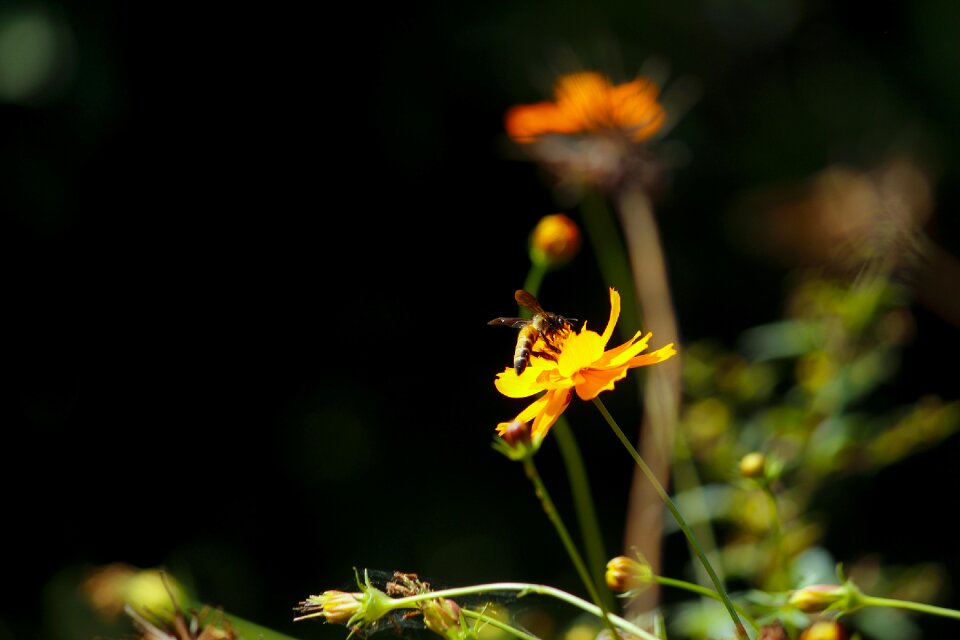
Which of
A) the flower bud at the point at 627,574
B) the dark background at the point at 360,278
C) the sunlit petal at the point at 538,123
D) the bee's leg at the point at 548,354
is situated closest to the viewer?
the flower bud at the point at 627,574

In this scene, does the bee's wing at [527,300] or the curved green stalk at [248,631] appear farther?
the bee's wing at [527,300]

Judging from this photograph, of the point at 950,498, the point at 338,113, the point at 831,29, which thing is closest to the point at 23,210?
the point at 338,113

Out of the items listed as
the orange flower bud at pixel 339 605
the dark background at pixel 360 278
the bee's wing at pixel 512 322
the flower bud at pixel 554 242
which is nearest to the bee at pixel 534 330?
the bee's wing at pixel 512 322

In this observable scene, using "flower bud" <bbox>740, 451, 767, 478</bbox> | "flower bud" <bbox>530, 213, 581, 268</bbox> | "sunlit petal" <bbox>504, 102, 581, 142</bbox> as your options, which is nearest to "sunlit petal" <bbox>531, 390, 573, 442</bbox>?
"flower bud" <bbox>740, 451, 767, 478</bbox>

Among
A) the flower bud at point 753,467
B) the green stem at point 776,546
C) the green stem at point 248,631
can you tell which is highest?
the flower bud at point 753,467

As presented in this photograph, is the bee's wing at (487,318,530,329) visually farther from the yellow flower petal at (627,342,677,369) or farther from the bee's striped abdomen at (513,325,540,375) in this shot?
the yellow flower petal at (627,342,677,369)

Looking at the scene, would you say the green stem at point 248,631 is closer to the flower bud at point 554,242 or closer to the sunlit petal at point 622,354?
the sunlit petal at point 622,354
